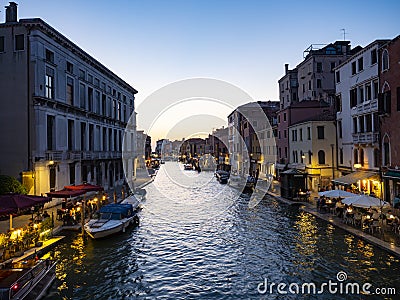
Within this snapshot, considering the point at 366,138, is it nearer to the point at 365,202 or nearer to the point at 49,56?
the point at 365,202

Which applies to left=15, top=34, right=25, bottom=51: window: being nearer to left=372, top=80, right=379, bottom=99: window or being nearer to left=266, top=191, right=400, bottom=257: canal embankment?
left=266, top=191, right=400, bottom=257: canal embankment

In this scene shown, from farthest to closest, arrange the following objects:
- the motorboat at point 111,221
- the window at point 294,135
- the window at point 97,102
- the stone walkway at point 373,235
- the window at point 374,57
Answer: the window at point 294,135 → the window at point 97,102 → the window at point 374,57 → the motorboat at point 111,221 → the stone walkway at point 373,235

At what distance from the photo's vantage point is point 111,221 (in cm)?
2164

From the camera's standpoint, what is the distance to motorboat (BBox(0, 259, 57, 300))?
10461 millimetres

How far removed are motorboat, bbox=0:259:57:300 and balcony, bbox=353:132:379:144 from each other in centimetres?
2473

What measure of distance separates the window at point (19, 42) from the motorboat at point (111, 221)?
14683 millimetres

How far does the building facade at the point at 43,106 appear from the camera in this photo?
89.0ft

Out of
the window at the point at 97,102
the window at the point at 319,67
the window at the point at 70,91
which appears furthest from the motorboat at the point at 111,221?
the window at the point at 319,67

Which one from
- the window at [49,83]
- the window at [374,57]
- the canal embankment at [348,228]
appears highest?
the window at [374,57]

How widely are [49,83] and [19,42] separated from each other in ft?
12.5

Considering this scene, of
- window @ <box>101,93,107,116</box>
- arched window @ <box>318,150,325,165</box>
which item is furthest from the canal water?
window @ <box>101,93,107,116</box>

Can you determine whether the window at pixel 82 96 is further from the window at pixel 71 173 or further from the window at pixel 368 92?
the window at pixel 368 92

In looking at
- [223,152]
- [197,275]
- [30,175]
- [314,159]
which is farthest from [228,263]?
[223,152]

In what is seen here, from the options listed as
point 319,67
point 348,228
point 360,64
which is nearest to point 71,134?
point 348,228
